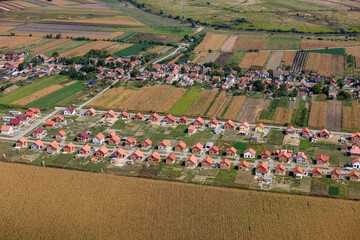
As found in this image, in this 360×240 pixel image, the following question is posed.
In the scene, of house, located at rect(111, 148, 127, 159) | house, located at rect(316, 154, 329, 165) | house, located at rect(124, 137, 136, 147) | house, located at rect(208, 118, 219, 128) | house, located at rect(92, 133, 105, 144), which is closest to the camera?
house, located at rect(316, 154, 329, 165)

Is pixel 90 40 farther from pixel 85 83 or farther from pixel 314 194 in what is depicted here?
pixel 314 194

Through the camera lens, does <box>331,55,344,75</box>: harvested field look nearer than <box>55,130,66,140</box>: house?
No

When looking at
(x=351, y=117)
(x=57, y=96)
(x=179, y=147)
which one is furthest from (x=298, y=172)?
(x=57, y=96)

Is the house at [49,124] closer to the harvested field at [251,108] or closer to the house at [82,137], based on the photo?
the house at [82,137]

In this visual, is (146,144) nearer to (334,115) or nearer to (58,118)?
(58,118)

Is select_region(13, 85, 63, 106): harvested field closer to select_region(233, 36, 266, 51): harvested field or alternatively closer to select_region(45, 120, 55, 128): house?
select_region(45, 120, 55, 128): house

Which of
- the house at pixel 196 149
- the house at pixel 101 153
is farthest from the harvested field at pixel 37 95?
the house at pixel 196 149

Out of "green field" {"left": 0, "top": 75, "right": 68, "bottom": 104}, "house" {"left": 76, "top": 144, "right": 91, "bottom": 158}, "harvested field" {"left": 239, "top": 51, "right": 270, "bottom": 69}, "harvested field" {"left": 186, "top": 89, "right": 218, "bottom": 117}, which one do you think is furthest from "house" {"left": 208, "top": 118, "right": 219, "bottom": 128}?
"green field" {"left": 0, "top": 75, "right": 68, "bottom": 104}
